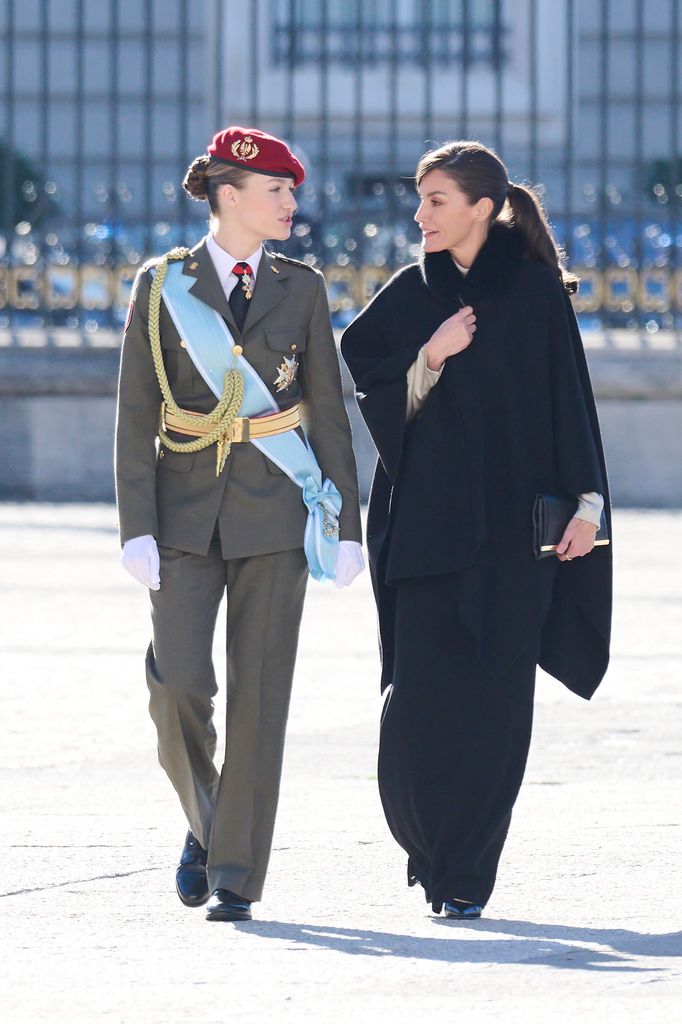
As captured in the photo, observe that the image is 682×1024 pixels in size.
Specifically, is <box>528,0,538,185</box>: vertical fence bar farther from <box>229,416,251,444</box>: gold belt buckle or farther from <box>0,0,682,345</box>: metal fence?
<box>229,416,251,444</box>: gold belt buckle

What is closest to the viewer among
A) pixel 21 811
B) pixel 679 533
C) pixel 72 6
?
pixel 21 811

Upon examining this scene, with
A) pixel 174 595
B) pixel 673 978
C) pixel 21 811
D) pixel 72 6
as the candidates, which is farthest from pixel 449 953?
pixel 72 6

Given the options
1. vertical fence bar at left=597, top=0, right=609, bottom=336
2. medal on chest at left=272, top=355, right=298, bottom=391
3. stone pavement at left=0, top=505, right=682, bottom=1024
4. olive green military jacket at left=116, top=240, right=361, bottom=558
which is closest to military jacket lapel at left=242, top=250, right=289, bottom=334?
olive green military jacket at left=116, top=240, right=361, bottom=558

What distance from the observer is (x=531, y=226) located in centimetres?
484

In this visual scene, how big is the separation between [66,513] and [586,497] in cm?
819

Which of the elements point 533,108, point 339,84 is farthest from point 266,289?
point 339,84

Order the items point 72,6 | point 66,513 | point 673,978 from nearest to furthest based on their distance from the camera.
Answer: point 673,978 → point 66,513 → point 72,6

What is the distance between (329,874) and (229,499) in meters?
0.94

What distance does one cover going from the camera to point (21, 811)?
5.70m

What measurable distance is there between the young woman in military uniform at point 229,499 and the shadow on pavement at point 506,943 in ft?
0.80

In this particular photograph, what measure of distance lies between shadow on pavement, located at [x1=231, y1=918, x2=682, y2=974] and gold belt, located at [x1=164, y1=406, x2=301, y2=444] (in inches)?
40.1

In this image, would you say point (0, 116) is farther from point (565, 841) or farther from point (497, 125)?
point (565, 841)

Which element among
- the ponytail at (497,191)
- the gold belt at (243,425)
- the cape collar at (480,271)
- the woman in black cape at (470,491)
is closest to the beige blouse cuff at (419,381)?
the woman in black cape at (470,491)

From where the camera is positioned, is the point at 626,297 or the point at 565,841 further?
the point at 626,297
